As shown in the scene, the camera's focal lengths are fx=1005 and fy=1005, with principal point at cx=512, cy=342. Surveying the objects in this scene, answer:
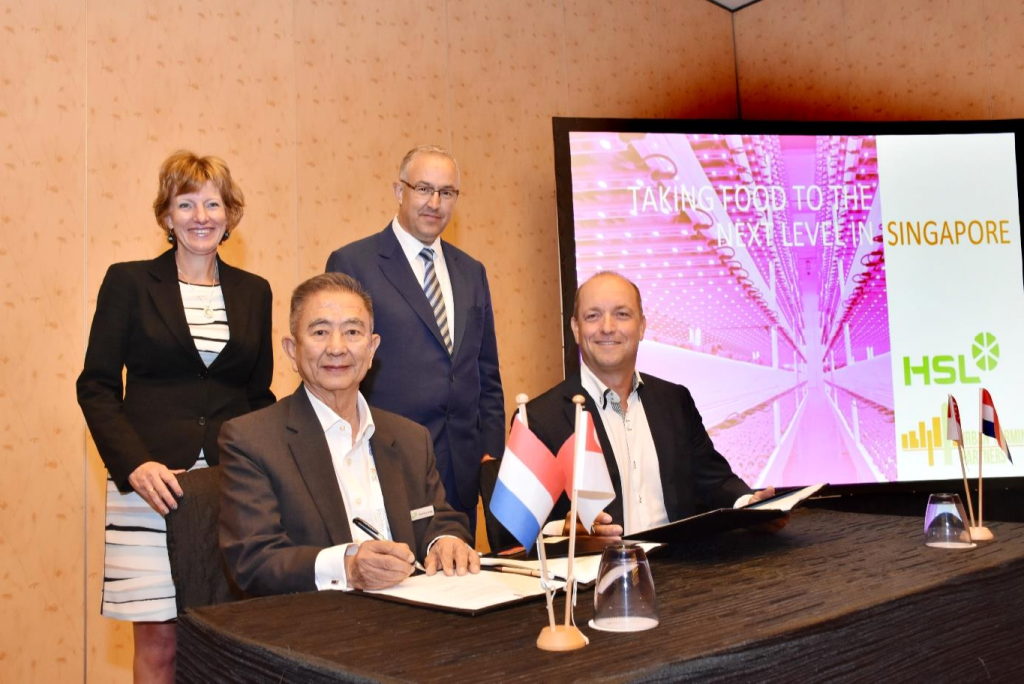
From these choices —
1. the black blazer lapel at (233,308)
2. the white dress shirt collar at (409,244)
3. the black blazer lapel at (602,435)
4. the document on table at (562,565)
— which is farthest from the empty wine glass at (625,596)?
the white dress shirt collar at (409,244)

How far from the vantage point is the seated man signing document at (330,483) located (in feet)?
6.07

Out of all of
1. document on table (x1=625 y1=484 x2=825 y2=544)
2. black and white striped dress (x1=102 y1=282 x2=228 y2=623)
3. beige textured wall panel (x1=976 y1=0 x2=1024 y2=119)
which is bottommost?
black and white striped dress (x1=102 y1=282 x2=228 y2=623)

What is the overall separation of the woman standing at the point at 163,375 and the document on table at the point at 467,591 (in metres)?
1.08

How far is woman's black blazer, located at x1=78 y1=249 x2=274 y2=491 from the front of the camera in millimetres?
2721

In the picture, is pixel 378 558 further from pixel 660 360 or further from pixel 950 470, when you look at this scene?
pixel 950 470

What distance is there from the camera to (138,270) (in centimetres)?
284

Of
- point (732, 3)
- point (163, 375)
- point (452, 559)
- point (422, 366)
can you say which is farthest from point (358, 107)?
point (452, 559)

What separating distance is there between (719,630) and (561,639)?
0.23 metres

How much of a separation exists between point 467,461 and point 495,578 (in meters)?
1.49

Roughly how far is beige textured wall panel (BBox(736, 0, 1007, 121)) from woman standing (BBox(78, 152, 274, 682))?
4105 millimetres

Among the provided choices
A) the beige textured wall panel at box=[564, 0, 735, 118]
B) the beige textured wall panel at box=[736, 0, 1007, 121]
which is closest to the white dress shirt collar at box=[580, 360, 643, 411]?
the beige textured wall panel at box=[564, 0, 735, 118]

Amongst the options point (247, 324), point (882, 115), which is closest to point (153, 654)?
point (247, 324)

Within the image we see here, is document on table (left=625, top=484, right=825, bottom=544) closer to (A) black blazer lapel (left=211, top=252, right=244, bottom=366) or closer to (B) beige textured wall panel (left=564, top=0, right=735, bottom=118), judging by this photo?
(A) black blazer lapel (left=211, top=252, right=244, bottom=366)

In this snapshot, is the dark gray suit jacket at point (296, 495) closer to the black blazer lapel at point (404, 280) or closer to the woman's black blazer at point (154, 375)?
the woman's black blazer at point (154, 375)
